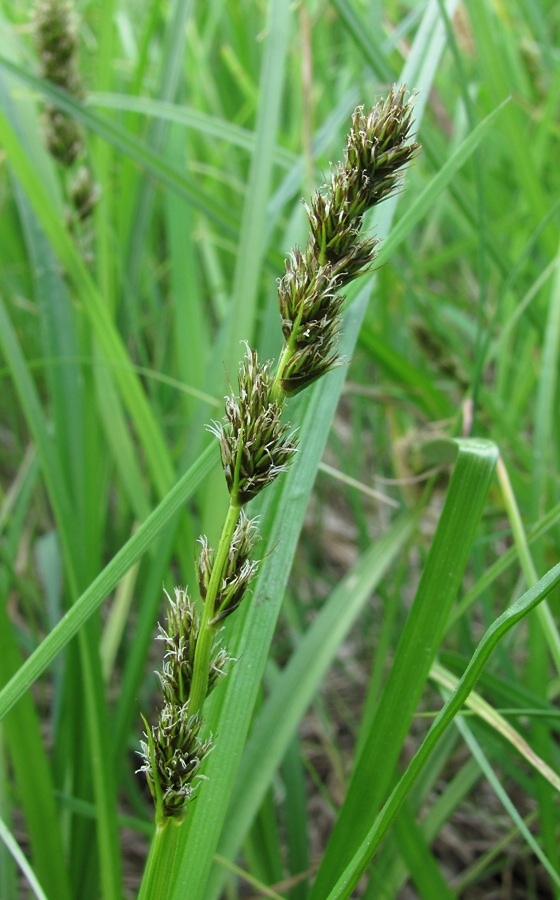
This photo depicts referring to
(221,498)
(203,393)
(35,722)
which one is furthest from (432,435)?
(35,722)

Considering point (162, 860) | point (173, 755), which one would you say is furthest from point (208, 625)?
point (162, 860)

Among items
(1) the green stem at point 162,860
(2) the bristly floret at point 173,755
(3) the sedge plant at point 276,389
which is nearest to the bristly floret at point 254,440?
(3) the sedge plant at point 276,389

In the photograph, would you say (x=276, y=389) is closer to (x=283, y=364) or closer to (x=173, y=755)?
(x=283, y=364)

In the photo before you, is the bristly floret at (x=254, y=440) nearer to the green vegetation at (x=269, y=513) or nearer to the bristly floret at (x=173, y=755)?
the green vegetation at (x=269, y=513)

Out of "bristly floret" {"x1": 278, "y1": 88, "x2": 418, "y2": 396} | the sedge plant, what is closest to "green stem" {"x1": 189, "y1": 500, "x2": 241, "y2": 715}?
the sedge plant

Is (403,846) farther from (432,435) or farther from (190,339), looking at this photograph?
(190,339)

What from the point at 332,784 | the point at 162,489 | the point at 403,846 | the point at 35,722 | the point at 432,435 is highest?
the point at 162,489

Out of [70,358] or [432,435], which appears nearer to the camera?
[70,358]
